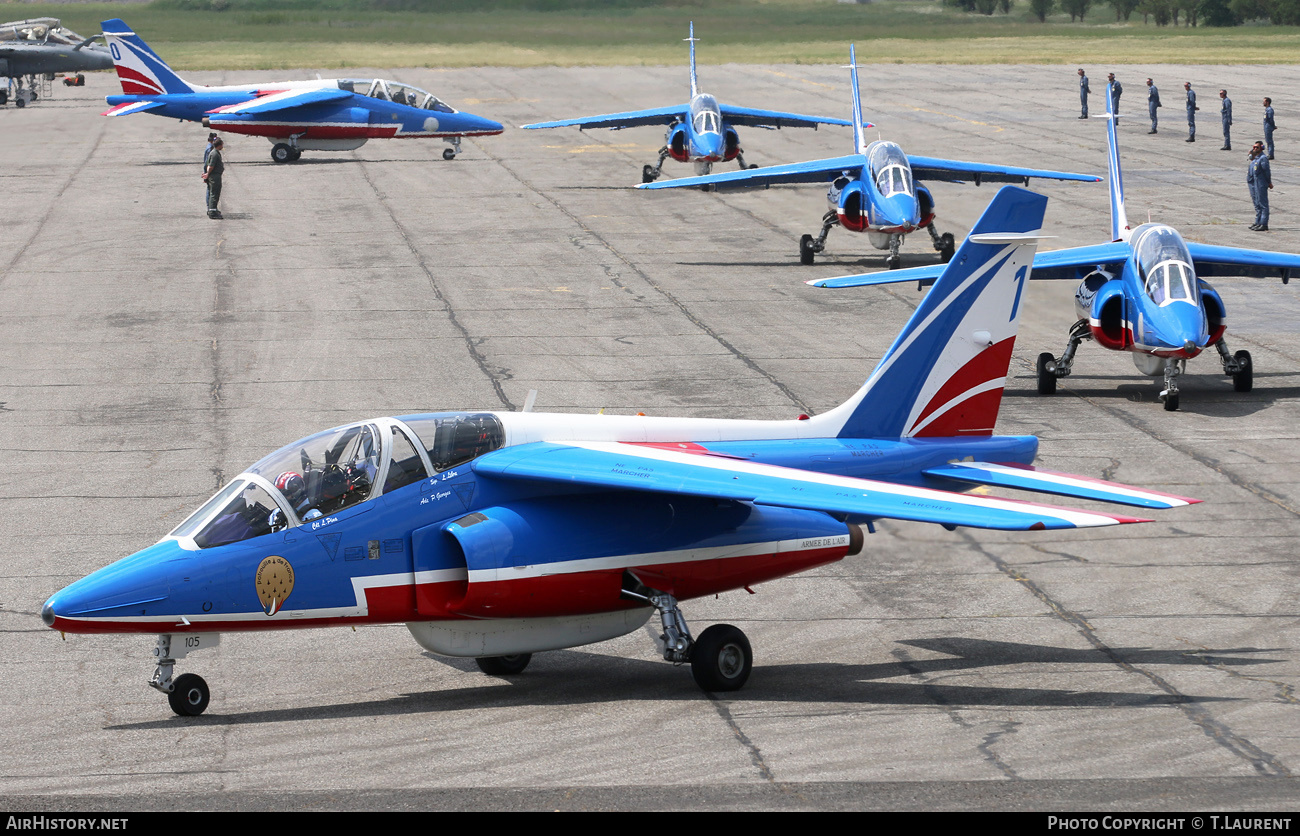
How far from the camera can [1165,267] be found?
21781 millimetres

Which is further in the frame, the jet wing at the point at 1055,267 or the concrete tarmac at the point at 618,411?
the jet wing at the point at 1055,267

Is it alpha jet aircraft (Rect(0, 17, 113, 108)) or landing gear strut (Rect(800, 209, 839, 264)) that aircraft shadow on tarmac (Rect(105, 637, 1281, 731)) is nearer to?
landing gear strut (Rect(800, 209, 839, 264))

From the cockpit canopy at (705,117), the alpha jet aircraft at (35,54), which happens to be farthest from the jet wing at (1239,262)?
the alpha jet aircraft at (35,54)

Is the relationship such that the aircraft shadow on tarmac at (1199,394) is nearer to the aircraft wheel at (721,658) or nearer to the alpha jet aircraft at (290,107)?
the aircraft wheel at (721,658)

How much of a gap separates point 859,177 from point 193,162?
87.2 ft

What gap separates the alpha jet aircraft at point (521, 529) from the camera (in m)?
11.0

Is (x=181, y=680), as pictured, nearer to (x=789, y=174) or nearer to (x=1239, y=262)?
(x=1239, y=262)

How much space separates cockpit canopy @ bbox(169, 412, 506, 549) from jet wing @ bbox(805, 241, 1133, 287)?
1101 centimetres

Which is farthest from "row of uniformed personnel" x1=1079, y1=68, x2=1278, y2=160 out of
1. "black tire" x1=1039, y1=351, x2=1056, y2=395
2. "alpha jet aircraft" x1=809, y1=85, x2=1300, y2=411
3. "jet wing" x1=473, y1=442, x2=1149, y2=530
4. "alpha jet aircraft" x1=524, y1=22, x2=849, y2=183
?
"jet wing" x1=473, y1=442, x2=1149, y2=530

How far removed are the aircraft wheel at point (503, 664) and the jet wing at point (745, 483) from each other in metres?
1.84

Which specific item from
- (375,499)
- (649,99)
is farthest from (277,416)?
(649,99)
